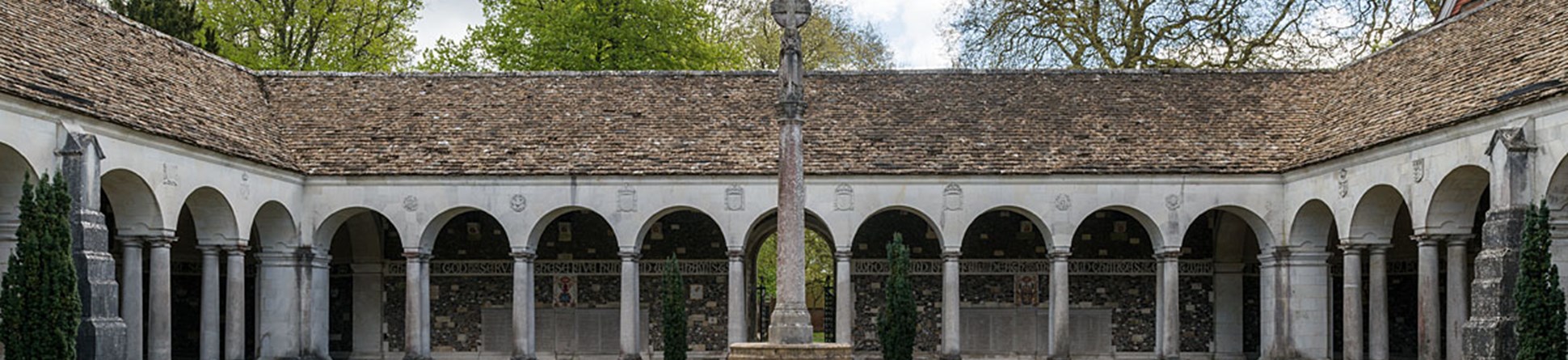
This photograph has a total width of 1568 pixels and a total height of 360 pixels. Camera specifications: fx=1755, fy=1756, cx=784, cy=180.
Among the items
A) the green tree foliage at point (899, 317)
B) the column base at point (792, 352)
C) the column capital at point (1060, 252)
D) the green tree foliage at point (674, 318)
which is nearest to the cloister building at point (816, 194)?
the column capital at point (1060, 252)

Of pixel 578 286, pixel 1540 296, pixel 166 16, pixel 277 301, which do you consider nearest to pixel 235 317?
pixel 277 301

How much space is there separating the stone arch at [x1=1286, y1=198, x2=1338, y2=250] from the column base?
42.2ft

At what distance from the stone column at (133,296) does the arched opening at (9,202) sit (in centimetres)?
231

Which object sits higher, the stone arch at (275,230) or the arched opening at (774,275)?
the stone arch at (275,230)

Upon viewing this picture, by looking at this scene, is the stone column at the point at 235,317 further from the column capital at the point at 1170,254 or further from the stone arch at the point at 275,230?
the column capital at the point at 1170,254

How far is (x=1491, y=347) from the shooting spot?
20891mm

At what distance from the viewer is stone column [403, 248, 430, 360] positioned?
3056 cm

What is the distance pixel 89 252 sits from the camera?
71.8ft

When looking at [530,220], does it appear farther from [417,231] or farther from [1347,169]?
[1347,169]

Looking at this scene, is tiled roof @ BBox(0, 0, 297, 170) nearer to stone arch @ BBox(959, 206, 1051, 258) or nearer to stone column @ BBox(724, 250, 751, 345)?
stone column @ BBox(724, 250, 751, 345)

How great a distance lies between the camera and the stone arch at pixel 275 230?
2998 cm

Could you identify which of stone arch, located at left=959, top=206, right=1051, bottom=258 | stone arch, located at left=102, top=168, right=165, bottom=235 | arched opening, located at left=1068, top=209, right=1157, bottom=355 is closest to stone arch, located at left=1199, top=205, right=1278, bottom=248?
arched opening, located at left=1068, top=209, right=1157, bottom=355

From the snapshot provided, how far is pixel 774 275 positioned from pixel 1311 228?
1012 inches

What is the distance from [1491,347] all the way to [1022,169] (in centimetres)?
1055
